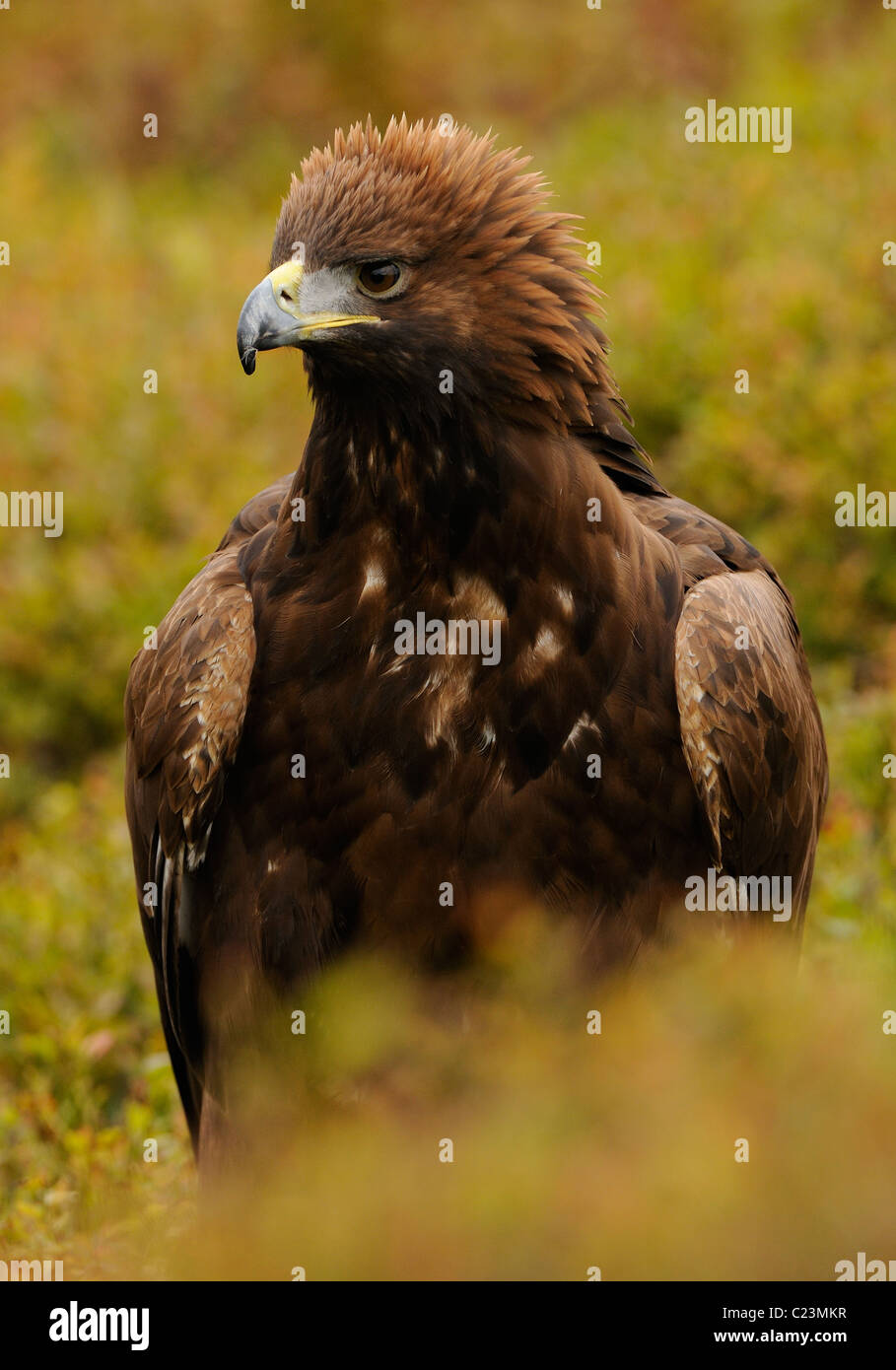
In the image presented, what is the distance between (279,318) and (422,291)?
1.30ft

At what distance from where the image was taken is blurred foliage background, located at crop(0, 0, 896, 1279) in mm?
2035

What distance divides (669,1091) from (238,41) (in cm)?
2238

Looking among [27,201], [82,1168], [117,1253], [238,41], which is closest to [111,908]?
[82,1168]

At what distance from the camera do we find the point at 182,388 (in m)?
13.1

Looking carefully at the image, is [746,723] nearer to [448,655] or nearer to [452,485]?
[448,655]

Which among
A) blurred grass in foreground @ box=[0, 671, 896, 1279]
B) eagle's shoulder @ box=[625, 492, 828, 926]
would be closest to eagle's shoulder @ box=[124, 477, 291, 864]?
eagle's shoulder @ box=[625, 492, 828, 926]

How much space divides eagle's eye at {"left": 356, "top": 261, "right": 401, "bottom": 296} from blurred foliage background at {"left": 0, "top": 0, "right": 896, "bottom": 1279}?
1.80 m

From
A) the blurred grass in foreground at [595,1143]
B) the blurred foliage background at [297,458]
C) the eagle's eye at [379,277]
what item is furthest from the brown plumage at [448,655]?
the blurred grass in foreground at [595,1143]

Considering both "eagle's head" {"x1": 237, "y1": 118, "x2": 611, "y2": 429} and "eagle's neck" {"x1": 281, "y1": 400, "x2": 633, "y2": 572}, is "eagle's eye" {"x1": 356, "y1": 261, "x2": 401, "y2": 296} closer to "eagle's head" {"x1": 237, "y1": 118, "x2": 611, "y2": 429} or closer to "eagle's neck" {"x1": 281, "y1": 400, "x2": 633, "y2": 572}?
"eagle's head" {"x1": 237, "y1": 118, "x2": 611, "y2": 429}

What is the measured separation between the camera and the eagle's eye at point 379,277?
459 cm

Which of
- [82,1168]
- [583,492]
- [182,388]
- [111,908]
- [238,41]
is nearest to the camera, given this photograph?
[583,492]

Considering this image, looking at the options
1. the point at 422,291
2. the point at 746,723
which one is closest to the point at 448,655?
the point at 746,723

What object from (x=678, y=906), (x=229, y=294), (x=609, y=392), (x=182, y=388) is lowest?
(x=678, y=906)

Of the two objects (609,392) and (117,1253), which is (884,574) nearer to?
(609,392)
